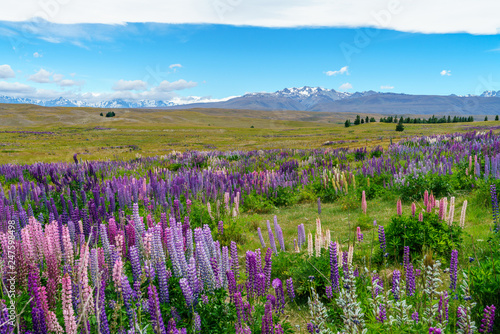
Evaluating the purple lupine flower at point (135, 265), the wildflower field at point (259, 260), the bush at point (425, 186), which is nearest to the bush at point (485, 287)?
the wildflower field at point (259, 260)

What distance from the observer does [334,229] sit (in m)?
7.59

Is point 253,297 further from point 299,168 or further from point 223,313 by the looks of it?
point 299,168

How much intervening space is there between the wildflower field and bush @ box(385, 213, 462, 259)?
2cm

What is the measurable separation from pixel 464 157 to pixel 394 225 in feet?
28.1

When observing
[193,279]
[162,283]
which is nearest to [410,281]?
[193,279]

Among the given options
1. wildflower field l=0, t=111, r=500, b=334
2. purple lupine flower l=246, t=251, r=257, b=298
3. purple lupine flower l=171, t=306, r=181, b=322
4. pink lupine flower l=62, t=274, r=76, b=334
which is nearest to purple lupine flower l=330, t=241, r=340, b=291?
wildflower field l=0, t=111, r=500, b=334

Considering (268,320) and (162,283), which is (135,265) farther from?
(268,320)

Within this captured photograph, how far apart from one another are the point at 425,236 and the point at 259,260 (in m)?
3.39

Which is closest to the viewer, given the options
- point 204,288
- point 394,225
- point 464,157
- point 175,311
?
point 175,311

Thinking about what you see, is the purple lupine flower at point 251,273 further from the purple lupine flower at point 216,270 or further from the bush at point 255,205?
the bush at point 255,205

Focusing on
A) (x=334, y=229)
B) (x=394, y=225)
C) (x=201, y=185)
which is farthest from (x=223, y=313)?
(x=201, y=185)

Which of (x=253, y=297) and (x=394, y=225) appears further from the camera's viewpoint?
(x=394, y=225)

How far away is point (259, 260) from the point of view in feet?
11.2

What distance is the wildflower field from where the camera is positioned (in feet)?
8.46
